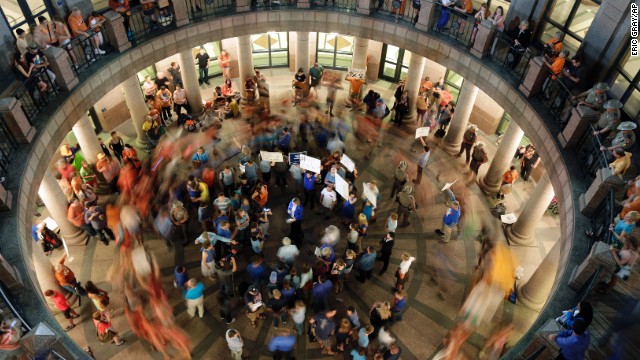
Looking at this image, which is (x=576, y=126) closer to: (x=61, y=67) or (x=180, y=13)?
(x=180, y=13)

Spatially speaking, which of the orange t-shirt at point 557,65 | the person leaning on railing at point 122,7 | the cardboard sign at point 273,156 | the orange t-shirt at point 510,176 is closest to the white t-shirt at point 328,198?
the cardboard sign at point 273,156

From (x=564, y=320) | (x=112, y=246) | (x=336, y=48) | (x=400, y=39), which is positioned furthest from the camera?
(x=336, y=48)

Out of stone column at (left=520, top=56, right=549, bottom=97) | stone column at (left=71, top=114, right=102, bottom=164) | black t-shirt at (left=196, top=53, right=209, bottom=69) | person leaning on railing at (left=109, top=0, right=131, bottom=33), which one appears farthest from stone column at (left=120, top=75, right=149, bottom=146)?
stone column at (left=520, top=56, right=549, bottom=97)

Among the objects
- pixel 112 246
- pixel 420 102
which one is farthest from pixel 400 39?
pixel 112 246

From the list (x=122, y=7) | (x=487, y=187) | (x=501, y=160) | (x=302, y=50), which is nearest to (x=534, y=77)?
(x=501, y=160)

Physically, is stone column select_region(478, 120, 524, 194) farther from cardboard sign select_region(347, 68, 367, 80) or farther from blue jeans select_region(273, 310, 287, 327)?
blue jeans select_region(273, 310, 287, 327)

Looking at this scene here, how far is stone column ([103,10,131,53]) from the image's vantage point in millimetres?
16047

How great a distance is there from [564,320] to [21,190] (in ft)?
43.0

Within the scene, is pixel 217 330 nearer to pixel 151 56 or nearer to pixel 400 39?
pixel 151 56

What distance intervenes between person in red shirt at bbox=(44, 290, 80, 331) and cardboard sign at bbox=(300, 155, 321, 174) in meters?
8.41

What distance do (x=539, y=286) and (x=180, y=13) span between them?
16.1m

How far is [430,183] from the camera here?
20.0m

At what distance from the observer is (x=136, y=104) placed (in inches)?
800

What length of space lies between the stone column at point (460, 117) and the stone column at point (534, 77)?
3371mm
